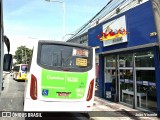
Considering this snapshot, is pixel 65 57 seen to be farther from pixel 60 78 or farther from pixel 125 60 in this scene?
pixel 125 60

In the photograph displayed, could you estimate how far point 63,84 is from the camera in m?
8.43

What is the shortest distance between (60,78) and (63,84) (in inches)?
9.1

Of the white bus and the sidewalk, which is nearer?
the white bus

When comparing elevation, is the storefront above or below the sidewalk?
above

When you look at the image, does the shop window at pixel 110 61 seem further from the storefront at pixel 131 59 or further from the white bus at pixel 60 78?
the white bus at pixel 60 78

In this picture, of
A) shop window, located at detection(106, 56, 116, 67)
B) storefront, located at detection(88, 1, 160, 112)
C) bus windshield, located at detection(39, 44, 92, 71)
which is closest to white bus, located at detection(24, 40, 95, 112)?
bus windshield, located at detection(39, 44, 92, 71)

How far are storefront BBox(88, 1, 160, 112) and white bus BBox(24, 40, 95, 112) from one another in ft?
10.1

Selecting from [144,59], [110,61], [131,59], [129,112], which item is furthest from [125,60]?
[129,112]

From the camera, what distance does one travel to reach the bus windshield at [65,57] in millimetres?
8453

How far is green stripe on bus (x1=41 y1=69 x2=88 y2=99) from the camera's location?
8242mm

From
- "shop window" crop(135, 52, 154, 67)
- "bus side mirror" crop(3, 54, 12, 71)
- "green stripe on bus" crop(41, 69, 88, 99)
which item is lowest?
"green stripe on bus" crop(41, 69, 88, 99)

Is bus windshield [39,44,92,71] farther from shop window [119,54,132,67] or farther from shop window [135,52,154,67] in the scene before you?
shop window [119,54,132,67]

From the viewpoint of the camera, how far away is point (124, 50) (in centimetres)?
1233

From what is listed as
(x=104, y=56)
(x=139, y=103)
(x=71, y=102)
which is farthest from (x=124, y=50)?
(x=71, y=102)
